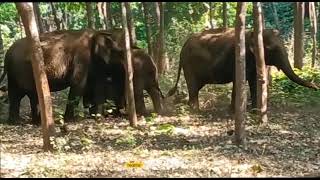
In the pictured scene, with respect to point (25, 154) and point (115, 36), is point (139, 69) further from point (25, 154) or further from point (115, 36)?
point (25, 154)

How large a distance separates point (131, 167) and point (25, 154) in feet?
6.06

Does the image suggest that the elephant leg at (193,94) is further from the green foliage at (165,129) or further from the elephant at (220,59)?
the green foliage at (165,129)

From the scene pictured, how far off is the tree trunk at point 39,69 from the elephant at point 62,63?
3132 millimetres

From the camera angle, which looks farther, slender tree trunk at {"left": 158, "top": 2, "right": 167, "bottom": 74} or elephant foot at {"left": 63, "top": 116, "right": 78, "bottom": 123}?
slender tree trunk at {"left": 158, "top": 2, "right": 167, "bottom": 74}

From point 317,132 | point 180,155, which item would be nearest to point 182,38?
point 317,132

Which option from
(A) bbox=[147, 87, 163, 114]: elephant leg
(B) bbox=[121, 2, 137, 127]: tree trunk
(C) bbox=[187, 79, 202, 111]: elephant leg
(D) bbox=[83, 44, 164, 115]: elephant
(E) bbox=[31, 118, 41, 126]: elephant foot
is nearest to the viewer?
(B) bbox=[121, 2, 137, 127]: tree trunk

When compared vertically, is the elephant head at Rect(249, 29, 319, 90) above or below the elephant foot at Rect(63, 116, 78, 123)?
above

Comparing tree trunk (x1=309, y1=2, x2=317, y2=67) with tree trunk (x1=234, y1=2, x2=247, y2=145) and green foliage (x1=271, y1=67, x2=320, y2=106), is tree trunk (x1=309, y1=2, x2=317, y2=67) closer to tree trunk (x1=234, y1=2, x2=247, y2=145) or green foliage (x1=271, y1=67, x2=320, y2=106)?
green foliage (x1=271, y1=67, x2=320, y2=106)

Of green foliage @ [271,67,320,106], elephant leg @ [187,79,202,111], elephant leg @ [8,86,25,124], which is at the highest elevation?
elephant leg @ [8,86,25,124]

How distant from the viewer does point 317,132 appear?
10836 mm

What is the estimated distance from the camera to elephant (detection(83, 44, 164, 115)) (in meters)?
13.4

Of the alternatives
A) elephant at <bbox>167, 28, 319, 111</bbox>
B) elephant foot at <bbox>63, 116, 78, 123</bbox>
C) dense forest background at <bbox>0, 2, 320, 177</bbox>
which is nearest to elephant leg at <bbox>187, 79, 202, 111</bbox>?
elephant at <bbox>167, 28, 319, 111</bbox>

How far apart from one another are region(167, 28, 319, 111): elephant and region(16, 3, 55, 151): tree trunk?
5464 mm

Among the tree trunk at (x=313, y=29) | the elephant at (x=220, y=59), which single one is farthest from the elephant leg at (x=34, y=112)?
the tree trunk at (x=313, y=29)
